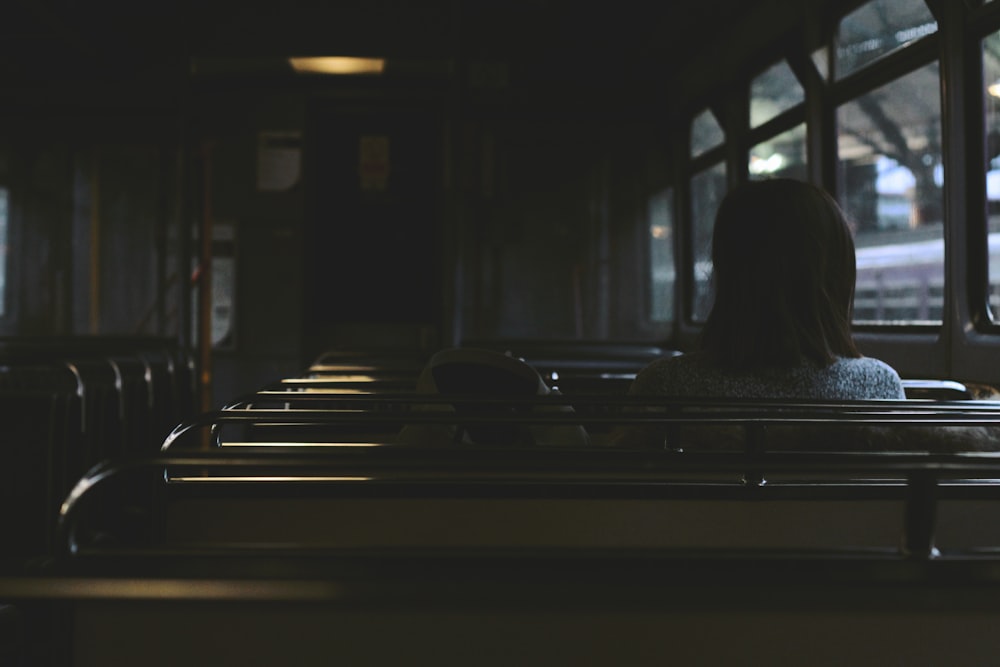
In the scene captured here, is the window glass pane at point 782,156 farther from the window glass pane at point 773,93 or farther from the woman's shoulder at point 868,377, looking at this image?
the woman's shoulder at point 868,377

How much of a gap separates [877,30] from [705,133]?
2.21 metres

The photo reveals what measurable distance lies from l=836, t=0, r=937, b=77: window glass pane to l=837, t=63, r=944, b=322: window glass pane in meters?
0.13

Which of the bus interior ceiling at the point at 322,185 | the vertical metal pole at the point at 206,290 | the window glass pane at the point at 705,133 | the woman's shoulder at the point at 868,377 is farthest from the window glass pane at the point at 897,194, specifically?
the vertical metal pole at the point at 206,290

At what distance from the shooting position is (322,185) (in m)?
6.06

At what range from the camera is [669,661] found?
751mm

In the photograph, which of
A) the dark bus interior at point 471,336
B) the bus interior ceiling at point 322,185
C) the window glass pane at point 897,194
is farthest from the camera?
the bus interior ceiling at point 322,185

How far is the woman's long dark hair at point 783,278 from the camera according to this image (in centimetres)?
151

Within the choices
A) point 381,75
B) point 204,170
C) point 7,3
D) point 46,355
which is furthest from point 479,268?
point 46,355

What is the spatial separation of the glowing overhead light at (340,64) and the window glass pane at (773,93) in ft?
7.42

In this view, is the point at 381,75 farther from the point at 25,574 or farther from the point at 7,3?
the point at 25,574

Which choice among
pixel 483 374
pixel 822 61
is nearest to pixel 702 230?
pixel 822 61

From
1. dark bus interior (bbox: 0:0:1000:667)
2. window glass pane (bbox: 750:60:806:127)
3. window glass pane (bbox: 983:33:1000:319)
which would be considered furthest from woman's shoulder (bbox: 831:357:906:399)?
window glass pane (bbox: 750:60:806:127)

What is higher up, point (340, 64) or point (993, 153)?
point (340, 64)

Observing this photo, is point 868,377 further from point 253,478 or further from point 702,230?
point 702,230
